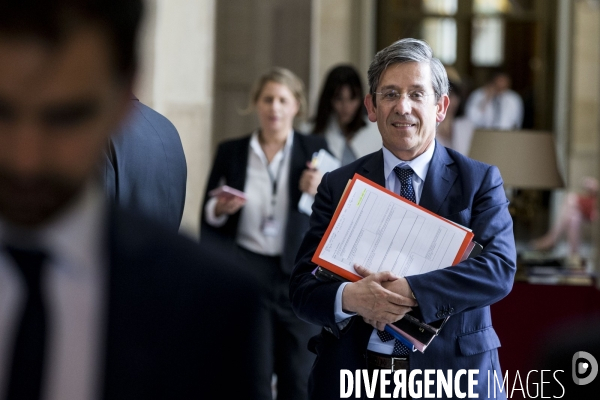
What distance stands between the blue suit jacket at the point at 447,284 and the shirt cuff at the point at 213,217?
1.88 metres

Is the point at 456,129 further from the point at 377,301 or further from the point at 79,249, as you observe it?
the point at 79,249

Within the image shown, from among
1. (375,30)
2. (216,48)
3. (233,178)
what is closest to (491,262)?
(233,178)

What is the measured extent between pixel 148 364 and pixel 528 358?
434cm

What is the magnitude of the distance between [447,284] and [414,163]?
41 cm

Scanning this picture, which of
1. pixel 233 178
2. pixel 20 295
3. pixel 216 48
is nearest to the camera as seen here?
pixel 20 295

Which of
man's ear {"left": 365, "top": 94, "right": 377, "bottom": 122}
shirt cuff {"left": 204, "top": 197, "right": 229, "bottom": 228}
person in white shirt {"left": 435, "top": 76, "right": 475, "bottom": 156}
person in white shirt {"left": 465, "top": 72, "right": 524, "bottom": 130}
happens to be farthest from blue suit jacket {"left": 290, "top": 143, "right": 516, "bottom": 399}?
person in white shirt {"left": 465, "top": 72, "right": 524, "bottom": 130}

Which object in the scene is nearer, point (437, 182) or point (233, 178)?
point (437, 182)

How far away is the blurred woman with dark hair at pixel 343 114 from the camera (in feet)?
18.1

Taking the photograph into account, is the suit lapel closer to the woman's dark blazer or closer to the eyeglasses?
the eyeglasses

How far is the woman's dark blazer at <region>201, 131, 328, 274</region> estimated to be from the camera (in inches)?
177

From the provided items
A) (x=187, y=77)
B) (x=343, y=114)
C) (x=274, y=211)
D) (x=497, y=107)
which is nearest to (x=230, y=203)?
(x=274, y=211)

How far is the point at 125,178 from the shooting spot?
106 inches

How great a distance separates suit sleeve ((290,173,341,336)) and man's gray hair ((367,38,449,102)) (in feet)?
1.17

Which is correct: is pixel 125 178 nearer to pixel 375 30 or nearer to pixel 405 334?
pixel 405 334
